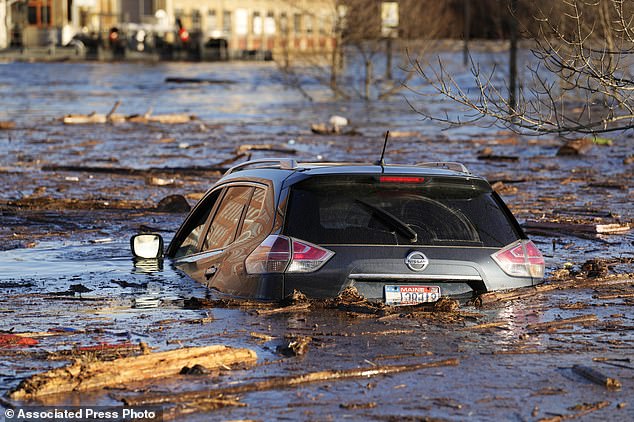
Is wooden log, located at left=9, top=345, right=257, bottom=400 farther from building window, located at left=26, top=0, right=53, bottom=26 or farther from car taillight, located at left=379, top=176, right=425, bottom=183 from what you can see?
building window, located at left=26, top=0, right=53, bottom=26

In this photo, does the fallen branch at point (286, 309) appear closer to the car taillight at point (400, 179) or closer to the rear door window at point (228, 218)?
the rear door window at point (228, 218)

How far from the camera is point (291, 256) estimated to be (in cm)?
849

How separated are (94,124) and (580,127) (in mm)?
26335

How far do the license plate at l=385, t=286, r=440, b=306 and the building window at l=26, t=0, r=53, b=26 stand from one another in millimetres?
118295

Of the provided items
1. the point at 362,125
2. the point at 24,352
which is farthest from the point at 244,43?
the point at 24,352

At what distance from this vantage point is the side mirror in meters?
10.3

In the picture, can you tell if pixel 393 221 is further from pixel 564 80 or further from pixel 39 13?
pixel 39 13

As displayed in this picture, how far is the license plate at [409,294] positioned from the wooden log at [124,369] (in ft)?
4.50

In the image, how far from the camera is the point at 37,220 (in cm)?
1591

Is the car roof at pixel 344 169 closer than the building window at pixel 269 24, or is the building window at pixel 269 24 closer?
the car roof at pixel 344 169

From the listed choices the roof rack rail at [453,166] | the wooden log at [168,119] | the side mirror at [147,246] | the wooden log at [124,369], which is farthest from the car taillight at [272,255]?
the wooden log at [168,119]

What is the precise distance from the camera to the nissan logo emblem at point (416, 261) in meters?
8.46

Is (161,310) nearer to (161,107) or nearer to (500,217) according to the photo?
(500,217)

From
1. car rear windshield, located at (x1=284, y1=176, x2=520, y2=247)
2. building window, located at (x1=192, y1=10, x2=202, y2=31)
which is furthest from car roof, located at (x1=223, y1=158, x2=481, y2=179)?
building window, located at (x1=192, y1=10, x2=202, y2=31)
